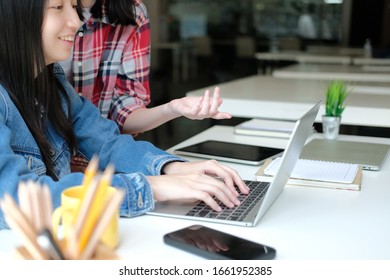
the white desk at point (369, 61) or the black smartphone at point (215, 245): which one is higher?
the black smartphone at point (215, 245)

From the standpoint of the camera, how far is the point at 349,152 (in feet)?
5.57

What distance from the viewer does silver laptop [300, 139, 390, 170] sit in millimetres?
1582

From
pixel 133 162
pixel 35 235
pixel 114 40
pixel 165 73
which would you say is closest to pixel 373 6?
pixel 165 73

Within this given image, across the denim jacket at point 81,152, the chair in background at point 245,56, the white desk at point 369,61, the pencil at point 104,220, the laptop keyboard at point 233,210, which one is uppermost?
the pencil at point 104,220

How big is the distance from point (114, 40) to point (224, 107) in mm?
842

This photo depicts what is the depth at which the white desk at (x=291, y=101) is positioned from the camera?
2420 millimetres

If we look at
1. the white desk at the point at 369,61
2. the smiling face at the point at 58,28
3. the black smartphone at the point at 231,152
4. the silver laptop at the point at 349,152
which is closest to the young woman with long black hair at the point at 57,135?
the smiling face at the point at 58,28

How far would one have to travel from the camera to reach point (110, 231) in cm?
91

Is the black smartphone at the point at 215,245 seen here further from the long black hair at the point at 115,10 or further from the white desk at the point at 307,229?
the long black hair at the point at 115,10

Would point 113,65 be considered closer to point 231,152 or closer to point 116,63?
point 116,63

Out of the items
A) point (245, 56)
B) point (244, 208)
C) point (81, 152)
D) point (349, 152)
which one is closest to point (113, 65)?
point (81, 152)

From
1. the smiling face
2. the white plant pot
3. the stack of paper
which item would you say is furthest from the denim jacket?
the white plant pot

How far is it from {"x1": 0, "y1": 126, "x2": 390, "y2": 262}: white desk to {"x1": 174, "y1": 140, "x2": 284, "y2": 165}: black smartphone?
0.27 meters

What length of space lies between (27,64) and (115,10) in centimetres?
68
